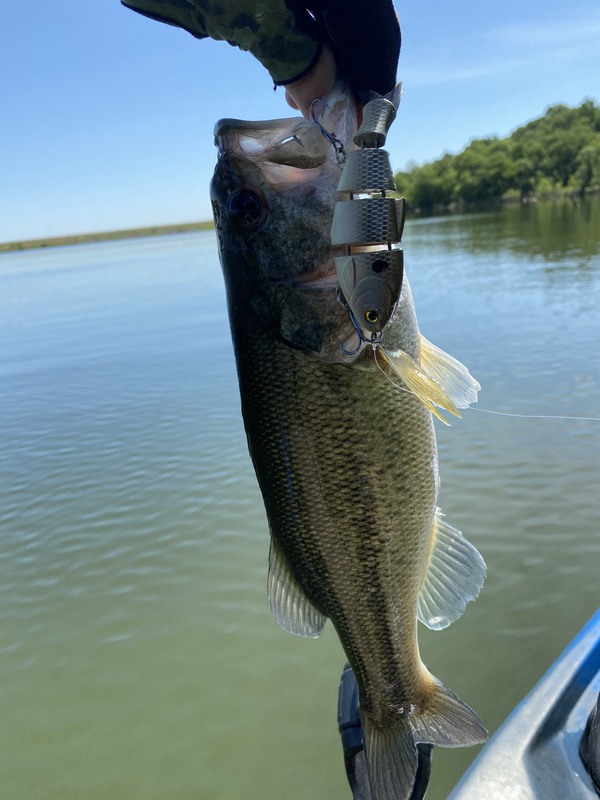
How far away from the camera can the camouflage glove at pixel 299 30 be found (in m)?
1.64

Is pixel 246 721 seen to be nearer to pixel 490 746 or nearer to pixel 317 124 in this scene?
pixel 490 746

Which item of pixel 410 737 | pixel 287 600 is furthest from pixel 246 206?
pixel 410 737

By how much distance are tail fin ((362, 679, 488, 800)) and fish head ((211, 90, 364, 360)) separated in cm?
119

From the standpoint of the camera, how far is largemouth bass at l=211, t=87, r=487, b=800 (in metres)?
1.72

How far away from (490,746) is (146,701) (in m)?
2.77

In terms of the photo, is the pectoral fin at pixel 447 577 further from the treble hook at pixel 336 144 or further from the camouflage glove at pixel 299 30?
the camouflage glove at pixel 299 30

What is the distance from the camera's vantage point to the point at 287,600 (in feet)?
6.60

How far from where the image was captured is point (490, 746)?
8.15 ft

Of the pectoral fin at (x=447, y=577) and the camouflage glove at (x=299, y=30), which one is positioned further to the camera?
the pectoral fin at (x=447, y=577)

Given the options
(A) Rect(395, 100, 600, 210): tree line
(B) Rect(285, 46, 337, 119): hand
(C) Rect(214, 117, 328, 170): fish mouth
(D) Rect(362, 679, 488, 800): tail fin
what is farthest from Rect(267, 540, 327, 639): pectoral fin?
(A) Rect(395, 100, 600, 210): tree line

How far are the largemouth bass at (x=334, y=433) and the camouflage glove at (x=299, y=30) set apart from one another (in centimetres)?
13

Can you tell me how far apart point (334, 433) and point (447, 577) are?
0.70 m

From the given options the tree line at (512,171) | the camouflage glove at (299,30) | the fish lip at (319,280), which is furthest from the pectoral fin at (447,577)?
the tree line at (512,171)

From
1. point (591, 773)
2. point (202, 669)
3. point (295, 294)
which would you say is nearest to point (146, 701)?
point (202, 669)
